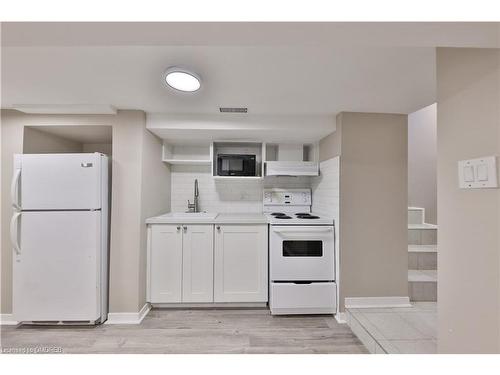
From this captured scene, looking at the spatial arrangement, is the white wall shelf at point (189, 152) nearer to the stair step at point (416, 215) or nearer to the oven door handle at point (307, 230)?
the oven door handle at point (307, 230)

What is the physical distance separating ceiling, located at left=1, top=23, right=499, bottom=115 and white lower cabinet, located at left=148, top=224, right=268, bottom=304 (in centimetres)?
126

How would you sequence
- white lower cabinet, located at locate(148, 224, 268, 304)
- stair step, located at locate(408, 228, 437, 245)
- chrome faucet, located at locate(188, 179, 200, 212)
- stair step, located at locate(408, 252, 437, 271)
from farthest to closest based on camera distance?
chrome faucet, located at locate(188, 179, 200, 212)
stair step, located at locate(408, 228, 437, 245)
stair step, located at locate(408, 252, 437, 271)
white lower cabinet, located at locate(148, 224, 268, 304)

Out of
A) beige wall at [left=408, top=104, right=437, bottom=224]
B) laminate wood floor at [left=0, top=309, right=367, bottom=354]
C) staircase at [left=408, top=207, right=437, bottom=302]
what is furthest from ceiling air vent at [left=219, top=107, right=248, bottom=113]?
beige wall at [left=408, top=104, right=437, bottom=224]

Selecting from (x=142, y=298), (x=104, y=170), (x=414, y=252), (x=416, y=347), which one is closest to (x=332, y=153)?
(x=414, y=252)

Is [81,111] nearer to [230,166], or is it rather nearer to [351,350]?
[230,166]

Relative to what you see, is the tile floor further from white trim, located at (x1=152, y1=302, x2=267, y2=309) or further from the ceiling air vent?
the ceiling air vent

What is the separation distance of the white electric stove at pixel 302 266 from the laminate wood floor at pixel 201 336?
5.2 inches

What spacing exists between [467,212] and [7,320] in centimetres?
354

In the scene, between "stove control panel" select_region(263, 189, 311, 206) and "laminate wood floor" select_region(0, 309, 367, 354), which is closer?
"laminate wood floor" select_region(0, 309, 367, 354)

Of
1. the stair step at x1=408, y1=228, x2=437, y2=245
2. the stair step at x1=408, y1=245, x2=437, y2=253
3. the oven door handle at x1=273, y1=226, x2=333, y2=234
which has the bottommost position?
the stair step at x1=408, y1=245, x2=437, y2=253

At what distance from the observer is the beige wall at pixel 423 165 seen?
3.20 m

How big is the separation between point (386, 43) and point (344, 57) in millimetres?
642

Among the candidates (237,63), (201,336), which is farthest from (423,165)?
(201,336)

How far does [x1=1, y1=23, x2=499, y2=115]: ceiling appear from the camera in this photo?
711mm
